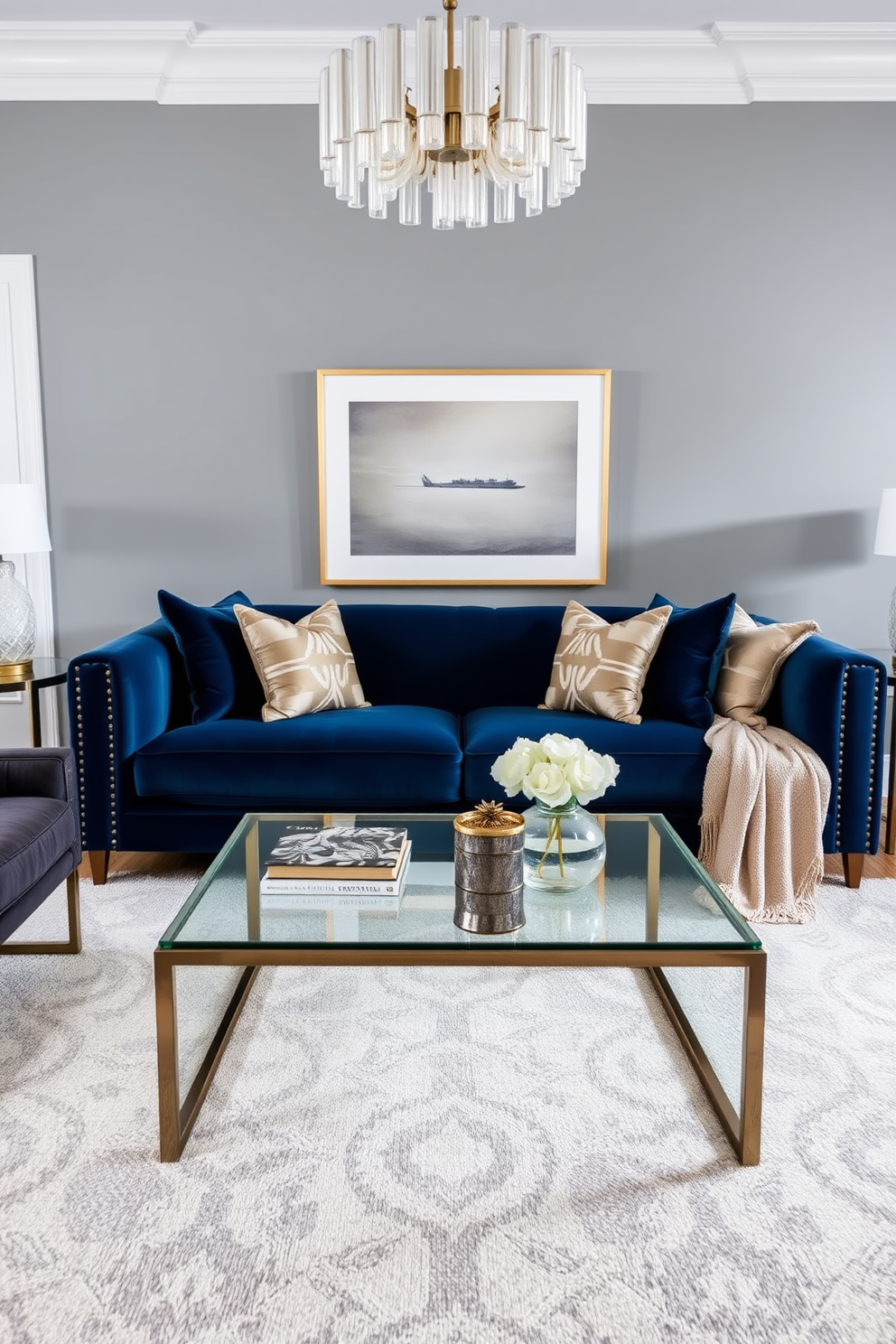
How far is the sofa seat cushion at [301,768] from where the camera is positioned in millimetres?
3043

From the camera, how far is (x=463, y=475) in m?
3.96

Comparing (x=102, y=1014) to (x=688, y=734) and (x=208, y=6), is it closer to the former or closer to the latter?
(x=688, y=734)

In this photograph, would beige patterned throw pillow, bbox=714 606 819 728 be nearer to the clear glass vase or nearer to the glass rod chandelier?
the clear glass vase

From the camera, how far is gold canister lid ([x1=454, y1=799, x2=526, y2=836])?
1.90 meters

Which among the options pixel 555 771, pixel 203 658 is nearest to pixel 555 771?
pixel 555 771

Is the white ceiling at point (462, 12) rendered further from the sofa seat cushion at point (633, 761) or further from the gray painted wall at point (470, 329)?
the sofa seat cushion at point (633, 761)

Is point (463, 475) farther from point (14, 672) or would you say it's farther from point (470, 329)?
point (14, 672)

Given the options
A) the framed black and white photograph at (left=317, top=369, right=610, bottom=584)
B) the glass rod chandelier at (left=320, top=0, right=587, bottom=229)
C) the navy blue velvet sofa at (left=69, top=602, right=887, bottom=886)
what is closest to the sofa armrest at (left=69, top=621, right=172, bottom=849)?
the navy blue velvet sofa at (left=69, top=602, right=887, bottom=886)

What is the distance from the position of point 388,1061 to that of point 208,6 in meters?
3.58

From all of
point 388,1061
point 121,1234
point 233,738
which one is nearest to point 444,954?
point 388,1061

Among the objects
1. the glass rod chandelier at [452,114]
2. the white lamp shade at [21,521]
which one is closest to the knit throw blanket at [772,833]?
the glass rod chandelier at [452,114]

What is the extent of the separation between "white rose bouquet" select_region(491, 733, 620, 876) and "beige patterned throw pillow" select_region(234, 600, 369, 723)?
1.33 meters

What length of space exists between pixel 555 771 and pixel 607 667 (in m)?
1.34

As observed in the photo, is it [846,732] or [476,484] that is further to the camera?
[476,484]
